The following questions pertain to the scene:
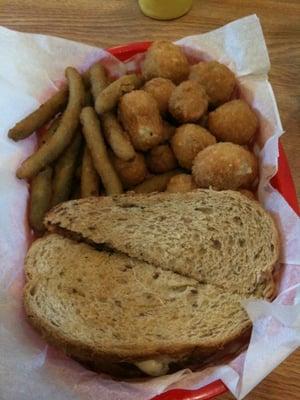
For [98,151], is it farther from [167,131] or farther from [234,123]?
[234,123]

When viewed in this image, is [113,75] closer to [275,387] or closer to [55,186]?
[55,186]

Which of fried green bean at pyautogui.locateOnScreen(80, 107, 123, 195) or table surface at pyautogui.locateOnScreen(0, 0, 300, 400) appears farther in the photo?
table surface at pyautogui.locateOnScreen(0, 0, 300, 400)

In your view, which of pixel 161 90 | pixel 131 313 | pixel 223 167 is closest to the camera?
pixel 131 313

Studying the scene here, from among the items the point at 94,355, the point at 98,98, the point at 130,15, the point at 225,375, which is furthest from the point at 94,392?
the point at 130,15

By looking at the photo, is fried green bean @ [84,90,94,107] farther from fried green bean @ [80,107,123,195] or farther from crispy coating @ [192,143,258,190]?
crispy coating @ [192,143,258,190]

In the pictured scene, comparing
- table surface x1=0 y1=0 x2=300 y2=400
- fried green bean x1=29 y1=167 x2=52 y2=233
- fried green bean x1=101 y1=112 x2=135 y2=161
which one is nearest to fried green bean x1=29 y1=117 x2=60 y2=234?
fried green bean x1=29 y1=167 x2=52 y2=233

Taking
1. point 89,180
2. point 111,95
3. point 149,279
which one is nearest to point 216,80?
point 111,95

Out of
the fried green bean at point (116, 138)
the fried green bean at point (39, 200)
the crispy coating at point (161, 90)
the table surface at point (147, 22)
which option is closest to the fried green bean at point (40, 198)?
the fried green bean at point (39, 200)
